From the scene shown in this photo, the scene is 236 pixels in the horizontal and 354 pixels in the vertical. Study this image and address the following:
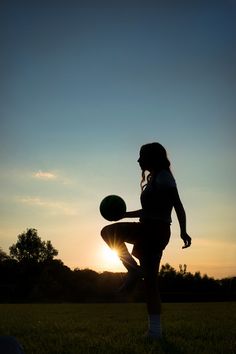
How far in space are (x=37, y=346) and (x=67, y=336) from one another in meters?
1.15

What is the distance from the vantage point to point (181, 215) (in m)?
5.48

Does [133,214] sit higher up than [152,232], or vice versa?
[133,214]

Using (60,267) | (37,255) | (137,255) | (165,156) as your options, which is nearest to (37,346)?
(137,255)

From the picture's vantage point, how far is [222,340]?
5.28m

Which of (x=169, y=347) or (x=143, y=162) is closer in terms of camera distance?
(x=169, y=347)

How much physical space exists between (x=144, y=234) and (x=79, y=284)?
70.6m

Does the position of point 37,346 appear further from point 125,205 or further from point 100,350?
point 125,205

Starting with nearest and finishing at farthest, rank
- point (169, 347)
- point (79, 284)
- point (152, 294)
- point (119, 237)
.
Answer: point (169, 347), point (119, 237), point (152, 294), point (79, 284)

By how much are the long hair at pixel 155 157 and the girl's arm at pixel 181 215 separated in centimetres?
37

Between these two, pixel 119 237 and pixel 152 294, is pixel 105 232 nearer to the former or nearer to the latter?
pixel 119 237

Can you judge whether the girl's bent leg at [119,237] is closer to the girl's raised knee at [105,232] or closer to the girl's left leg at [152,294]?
the girl's raised knee at [105,232]

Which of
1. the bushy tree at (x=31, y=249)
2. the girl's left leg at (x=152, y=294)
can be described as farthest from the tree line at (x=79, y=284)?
the girl's left leg at (x=152, y=294)

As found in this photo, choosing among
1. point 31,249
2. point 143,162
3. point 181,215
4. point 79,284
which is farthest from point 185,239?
point 31,249

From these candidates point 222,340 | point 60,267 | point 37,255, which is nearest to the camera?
point 222,340
